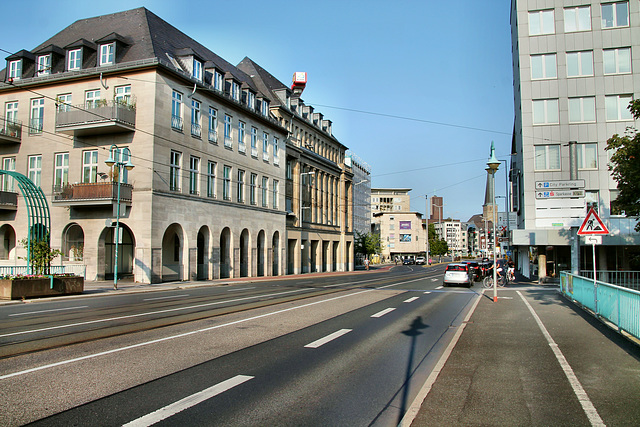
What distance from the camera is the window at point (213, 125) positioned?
3706 cm

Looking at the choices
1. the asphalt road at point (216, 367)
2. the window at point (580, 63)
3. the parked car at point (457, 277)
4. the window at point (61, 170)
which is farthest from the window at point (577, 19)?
the window at point (61, 170)

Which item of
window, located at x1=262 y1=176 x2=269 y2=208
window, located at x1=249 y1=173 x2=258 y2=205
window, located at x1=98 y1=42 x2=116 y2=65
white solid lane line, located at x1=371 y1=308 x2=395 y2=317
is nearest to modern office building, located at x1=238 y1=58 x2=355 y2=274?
window, located at x1=262 y1=176 x2=269 y2=208

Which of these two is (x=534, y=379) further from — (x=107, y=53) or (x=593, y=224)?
(x=107, y=53)

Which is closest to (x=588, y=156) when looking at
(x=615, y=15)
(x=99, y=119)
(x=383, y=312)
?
(x=615, y=15)

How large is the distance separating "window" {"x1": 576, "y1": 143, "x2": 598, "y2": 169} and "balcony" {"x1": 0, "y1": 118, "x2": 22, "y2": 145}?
40193 mm

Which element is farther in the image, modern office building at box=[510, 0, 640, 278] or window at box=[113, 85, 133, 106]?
modern office building at box=[510, 0, 640, 278]

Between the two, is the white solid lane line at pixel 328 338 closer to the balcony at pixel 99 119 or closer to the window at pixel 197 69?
the balcony at pixel 99 119

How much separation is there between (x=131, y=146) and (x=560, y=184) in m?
27.3

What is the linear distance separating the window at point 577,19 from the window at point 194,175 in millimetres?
28407

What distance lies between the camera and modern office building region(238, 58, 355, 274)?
51719 mm

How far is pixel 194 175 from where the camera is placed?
35125 mm

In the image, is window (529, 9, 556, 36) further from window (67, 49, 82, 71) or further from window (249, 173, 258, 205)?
window (67, 49, 82, 71)

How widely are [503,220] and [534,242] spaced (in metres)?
14.9

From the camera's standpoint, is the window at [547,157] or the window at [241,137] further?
the window at [241,137]
